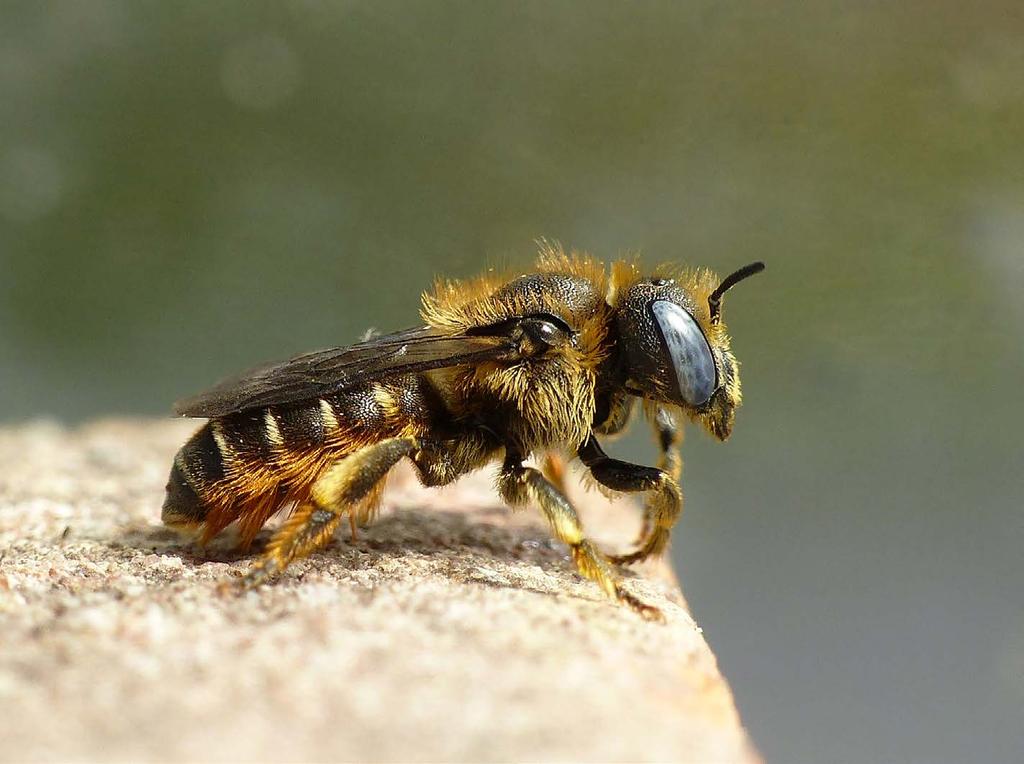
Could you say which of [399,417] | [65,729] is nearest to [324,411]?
[399,417]

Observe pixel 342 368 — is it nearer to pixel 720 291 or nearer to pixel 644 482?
pixel 644 482

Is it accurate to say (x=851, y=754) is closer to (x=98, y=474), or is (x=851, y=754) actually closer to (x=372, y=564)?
(x=372, y=564)

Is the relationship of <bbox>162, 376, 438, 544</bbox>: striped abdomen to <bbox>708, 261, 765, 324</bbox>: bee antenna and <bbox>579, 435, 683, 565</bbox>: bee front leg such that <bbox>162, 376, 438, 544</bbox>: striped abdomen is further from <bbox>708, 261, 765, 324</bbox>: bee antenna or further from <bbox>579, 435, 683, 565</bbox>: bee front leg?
<bbox>708, 261, 765, 324</bbox>: bee antenna

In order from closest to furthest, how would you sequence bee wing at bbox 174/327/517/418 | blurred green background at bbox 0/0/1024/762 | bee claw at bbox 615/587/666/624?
bee claw at bbox 615/587/666/624 → bee wing at bbox 174/327/517/418 → blurred green background at bbox 0/0/1024/762

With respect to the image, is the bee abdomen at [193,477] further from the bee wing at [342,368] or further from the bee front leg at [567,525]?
the bee front leg at [567,525]

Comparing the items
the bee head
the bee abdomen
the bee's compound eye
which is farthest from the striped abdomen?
the bee head

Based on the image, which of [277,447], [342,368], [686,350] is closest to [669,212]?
[686,350]

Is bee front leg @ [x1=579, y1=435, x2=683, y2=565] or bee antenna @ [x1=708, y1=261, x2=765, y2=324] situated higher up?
bee antenna @ [x1=708, y1=261, x2=765, y2=324]

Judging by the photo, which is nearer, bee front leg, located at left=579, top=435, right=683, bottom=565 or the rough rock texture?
the rough rock texture
